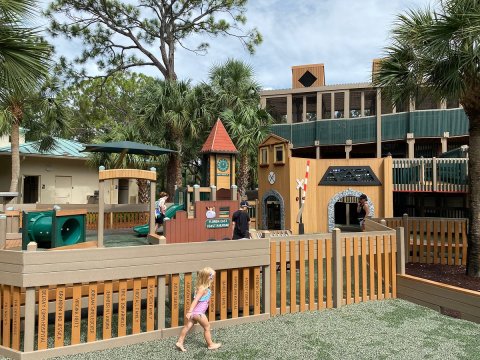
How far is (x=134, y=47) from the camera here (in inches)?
1007

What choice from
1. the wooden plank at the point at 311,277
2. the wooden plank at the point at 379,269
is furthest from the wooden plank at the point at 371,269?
the wooden plank at the point at 311,277

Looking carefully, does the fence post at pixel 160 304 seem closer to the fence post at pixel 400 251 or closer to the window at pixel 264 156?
the fence post at pixel 400 251

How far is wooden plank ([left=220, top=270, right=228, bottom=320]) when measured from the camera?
466 cm

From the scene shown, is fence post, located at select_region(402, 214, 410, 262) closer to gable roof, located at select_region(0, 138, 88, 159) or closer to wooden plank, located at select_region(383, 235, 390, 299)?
wooden plank, located at select_region(383, 235, 390, 299)

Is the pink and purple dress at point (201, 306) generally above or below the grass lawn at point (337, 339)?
above

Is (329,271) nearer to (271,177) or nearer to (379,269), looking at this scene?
(379,269)

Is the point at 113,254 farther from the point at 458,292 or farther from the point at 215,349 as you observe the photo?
the point at 458,292

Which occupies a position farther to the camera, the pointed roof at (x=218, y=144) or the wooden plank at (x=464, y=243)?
the pointed roof at (x=218, y=144)

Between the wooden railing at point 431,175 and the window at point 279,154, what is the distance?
5.38 m

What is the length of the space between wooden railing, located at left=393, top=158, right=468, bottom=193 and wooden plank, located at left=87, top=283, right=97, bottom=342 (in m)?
15.0

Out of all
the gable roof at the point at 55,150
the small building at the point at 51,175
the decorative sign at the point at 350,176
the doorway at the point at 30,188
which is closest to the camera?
the decorative sign at the point at 350,176

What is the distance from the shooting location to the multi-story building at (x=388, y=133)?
16328 mm

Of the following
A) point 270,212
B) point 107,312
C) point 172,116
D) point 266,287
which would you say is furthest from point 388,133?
point 107,312

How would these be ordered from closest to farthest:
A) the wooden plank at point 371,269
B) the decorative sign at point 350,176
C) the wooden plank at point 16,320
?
the wooden plank at point 16,320 < the wooden plank at point 371,269 < the decorative sign at point 350,176
